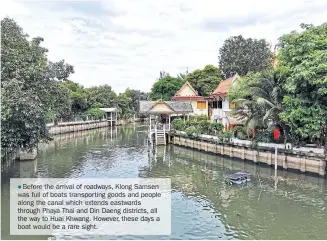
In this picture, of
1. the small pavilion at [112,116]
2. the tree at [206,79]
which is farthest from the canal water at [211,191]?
the small pavilion at [112,116]

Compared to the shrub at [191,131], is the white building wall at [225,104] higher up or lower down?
higher up

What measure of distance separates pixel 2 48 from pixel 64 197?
9.57m

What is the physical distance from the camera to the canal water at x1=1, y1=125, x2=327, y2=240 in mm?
13219

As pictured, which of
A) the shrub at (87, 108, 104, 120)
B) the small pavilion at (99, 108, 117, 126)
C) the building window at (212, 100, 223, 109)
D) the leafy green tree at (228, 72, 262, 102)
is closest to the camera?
the leafy green tree at (228, 72, 262, 102)

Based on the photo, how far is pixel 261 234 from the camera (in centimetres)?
1273

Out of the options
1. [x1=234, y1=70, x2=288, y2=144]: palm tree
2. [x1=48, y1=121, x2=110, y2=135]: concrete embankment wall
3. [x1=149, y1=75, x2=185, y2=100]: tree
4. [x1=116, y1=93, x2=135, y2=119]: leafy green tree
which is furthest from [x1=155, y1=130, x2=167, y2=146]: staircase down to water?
[x1=116, y1=93, x2=135, y2=119]: leafy green tree

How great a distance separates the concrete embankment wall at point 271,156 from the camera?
844 inches

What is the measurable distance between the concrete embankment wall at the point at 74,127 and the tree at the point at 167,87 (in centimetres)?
1302

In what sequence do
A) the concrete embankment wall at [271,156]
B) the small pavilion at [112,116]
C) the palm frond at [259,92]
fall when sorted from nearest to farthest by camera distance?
the concrete embankment wall at [271,156]
the palm frond at [259,92]
the small pavilion at [112,116]

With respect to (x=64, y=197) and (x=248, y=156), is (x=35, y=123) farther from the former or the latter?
(x=248, y=156)

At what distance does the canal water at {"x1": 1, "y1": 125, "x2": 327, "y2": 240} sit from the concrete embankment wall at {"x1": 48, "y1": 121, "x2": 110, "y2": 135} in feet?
58.0

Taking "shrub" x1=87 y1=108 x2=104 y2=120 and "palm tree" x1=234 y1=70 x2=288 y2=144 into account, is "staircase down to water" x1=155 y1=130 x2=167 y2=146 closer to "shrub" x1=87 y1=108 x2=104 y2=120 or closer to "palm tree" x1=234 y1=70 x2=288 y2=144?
"palm tree" x1=234 y1=70 x2=288 y2=144

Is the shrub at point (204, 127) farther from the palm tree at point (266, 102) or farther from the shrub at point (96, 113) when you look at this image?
the shrub at point (96, 113)

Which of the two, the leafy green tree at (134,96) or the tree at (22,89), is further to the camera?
the leafy green tree at (134,96)
